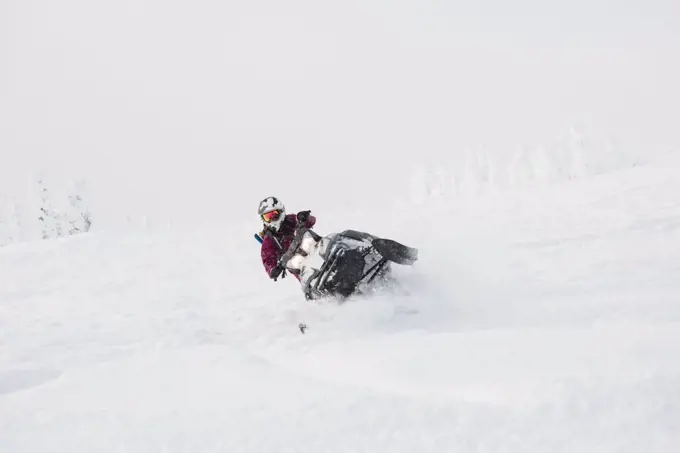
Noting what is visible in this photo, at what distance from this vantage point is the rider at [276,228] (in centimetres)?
759

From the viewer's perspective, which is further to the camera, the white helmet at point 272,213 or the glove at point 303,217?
the white helmet at point 272,213

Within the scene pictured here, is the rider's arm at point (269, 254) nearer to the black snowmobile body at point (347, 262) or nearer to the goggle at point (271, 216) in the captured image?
the goggle at point (271, 216)

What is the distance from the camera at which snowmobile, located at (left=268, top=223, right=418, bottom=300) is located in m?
6.64

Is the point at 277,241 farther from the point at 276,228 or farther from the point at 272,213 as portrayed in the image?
the point at 272,213

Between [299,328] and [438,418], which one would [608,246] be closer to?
[299,328]

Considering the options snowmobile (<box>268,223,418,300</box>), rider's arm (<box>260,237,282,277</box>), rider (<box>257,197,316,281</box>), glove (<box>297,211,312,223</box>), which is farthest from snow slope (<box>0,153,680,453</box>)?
glove (<box>297,211,312,223</box>)

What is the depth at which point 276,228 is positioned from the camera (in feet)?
25.8

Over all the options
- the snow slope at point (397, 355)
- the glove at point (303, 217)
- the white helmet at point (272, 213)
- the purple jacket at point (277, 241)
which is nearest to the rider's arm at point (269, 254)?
the purple jacket at point (277, 241)

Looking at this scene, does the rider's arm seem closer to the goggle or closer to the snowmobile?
the goggle

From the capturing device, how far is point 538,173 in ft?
178

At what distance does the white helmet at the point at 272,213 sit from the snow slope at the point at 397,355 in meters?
1.24

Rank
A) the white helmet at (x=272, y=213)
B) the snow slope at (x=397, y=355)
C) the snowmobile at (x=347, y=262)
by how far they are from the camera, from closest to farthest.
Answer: the snow slope at (x=397, y=355) < the snowmobile at (x=347, y=262) < the white helmet at (x=272, y=213)

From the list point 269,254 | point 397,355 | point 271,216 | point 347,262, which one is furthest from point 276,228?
point 397,355

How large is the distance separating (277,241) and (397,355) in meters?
3.75
